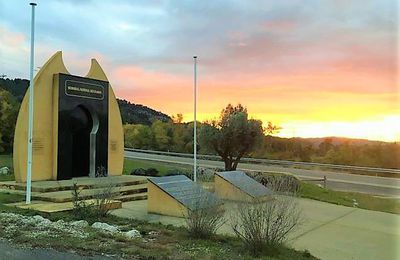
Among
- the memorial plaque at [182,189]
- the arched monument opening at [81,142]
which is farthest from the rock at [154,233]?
the arched monument opening at [81,142]

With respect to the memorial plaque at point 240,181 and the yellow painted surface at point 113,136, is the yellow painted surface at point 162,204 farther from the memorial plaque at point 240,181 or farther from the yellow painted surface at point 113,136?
the yellow painted surface at point 113,136

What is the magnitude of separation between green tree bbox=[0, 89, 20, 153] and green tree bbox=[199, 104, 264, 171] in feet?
45.9

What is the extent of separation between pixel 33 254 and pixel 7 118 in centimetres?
2592

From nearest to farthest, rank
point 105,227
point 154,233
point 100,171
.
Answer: point 154,233 → point 105,227 → point 100,171

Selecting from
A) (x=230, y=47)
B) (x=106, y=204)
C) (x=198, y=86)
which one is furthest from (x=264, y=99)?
(x=106, y=204)

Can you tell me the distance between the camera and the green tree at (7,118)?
29312 mm

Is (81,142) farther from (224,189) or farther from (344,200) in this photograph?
(344,200)

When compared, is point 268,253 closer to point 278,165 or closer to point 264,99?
point 264,99

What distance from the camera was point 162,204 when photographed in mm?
11078

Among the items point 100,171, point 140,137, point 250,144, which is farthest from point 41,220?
point 140,137

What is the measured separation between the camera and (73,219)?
9.16 meters

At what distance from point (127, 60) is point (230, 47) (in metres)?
5.88

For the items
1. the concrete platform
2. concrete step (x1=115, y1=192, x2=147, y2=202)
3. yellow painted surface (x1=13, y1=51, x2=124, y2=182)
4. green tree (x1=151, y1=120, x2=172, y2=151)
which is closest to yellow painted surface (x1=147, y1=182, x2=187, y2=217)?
the concrete platform

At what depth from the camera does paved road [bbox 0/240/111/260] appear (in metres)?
6.00
